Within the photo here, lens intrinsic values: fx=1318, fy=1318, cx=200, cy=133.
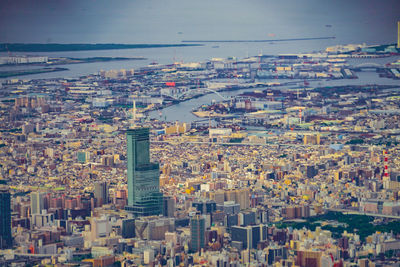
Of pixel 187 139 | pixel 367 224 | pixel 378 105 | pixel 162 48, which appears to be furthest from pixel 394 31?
pixel 367 224

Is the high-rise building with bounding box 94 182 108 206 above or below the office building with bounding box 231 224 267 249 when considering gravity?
above

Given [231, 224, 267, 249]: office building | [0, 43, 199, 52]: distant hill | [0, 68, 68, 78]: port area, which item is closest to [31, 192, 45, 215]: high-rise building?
[231, 224, 267, 249]: office building

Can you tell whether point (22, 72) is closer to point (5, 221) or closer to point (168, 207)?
point (168, 207)

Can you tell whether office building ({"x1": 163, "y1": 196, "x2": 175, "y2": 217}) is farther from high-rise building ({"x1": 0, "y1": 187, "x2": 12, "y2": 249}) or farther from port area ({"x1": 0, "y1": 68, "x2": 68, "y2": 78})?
port area ({"x1": 0, "y1": 68, "x2": 68, "y2": 78})

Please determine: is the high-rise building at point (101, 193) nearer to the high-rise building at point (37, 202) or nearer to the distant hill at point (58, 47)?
the high-rise building at point (37, 202)

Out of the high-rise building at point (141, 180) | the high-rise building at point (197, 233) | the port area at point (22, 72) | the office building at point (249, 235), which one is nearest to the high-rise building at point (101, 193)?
the high-rise building at point (141, 180)

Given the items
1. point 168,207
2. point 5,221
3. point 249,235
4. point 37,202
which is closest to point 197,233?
point 249,235

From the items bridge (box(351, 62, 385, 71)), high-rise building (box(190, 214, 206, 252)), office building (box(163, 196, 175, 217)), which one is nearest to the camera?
high-rise building (box(190, 214, 206, 252))
